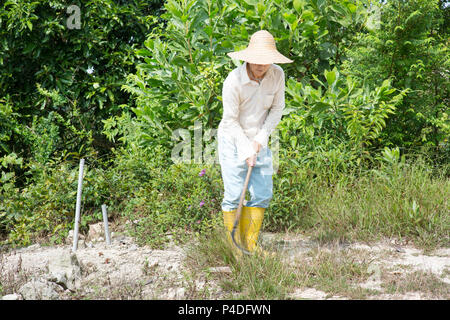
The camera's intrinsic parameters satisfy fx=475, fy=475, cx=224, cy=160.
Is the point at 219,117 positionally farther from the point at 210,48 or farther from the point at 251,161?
the point at 251,161

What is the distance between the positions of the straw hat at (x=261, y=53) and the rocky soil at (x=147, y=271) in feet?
4.37

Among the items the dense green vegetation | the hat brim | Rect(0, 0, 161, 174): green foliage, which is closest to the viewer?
the hat brim

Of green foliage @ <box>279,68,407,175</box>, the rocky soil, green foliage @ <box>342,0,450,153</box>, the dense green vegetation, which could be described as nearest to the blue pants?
the rocky soil

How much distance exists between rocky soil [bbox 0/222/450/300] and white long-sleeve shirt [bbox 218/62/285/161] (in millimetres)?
845

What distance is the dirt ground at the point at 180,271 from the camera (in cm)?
297

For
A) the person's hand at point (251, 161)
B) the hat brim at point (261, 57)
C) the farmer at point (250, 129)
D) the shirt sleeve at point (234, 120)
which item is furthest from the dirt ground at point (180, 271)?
the hat brim at point (261, 57)

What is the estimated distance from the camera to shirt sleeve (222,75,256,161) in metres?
3.34

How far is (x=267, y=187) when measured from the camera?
11.5 feet

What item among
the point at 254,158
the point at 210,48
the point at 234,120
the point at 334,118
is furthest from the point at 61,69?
the point at 254,158

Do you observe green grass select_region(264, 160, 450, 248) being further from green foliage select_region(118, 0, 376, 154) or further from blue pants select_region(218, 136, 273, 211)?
green foliage select_region(118, 0, 376, 154)

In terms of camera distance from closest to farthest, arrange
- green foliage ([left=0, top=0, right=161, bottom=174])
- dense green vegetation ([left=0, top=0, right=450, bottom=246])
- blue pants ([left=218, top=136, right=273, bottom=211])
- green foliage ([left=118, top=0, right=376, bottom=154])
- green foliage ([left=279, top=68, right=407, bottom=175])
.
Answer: blue pants ([left=218, top=136, right=273, bottom=211]), dense green vegetation ([left=0, top=0, right=450, bottom=246]), green foliage ([left=279, top=68, right=407, bottom=175]), green foliage ([left=118, top=0, right=376, bottom=154]), green foliage ([left=0, top=0, right=161, bottom=174])

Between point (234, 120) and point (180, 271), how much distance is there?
3.74 ft

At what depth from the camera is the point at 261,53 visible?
324 cm

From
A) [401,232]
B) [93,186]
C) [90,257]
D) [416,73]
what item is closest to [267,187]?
[401,232]
